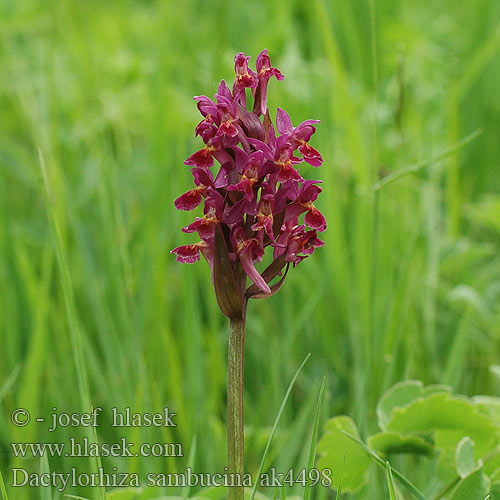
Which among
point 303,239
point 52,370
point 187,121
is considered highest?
point 187,121

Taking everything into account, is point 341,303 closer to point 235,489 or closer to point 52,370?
point 52,370

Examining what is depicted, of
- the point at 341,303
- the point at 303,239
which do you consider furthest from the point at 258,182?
the point at 341,303

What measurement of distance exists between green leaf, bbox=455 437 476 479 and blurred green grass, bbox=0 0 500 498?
1.34 feet

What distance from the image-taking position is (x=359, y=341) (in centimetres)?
195

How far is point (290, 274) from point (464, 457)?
44.1 inches

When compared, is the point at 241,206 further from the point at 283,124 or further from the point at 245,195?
the point at 283,124

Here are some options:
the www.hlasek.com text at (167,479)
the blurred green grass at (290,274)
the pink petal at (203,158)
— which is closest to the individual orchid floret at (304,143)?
the pink petal at (203,158)

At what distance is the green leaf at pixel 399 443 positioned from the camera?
3.95 feet

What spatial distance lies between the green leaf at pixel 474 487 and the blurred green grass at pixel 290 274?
17.6 inches

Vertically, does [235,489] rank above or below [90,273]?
below

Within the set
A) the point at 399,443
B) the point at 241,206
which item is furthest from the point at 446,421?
the point at 241,206

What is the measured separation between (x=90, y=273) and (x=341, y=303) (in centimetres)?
75

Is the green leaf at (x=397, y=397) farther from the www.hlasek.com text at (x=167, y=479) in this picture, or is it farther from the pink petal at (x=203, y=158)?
the pink petal at (x=203, y=158)

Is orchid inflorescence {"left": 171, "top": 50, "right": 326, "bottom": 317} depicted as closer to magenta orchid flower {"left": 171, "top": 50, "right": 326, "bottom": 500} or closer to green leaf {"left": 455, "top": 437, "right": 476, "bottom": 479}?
magenta orchid flower {"left": 171, "top": 50, "right": 326, "bottom": 500}
